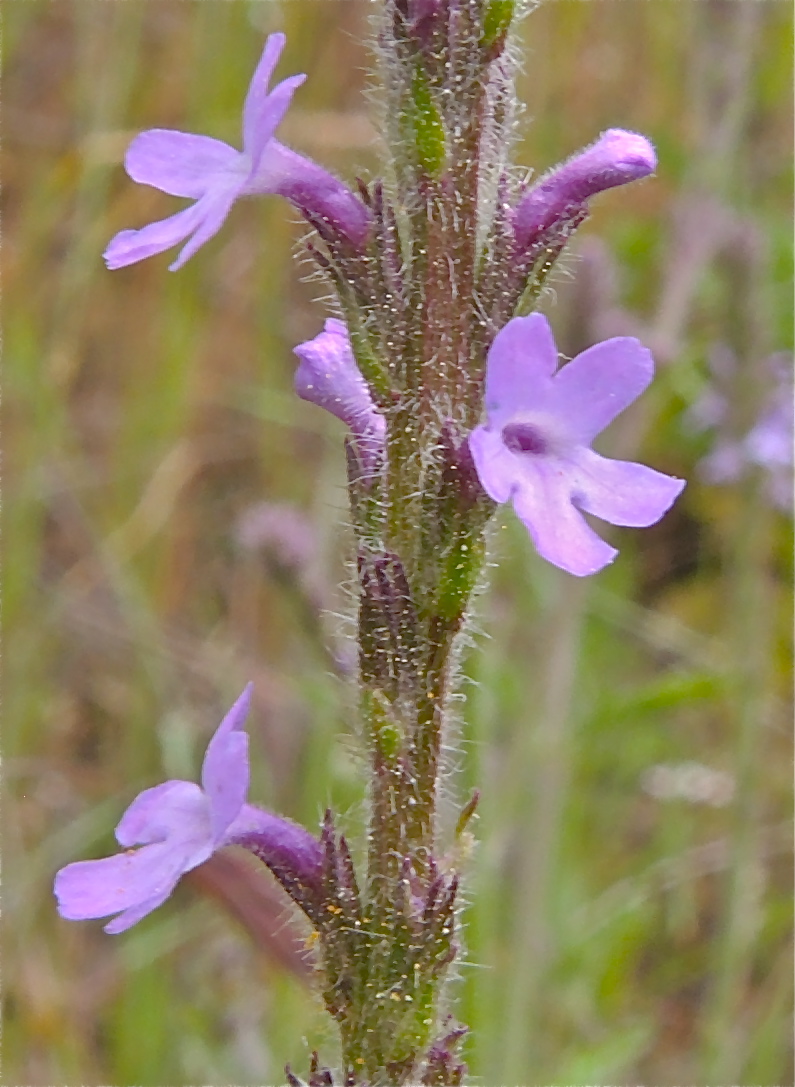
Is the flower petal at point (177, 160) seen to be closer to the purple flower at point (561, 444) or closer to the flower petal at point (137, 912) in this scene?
the purple flower at point (561, 444)

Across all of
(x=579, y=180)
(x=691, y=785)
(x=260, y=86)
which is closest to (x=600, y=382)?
(x=579, y=180)

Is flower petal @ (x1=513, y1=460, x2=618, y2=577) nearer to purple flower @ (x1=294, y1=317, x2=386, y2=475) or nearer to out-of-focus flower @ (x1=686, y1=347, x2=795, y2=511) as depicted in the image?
purple flower @ (x1=294, y1=317, x2=386, y2=475)

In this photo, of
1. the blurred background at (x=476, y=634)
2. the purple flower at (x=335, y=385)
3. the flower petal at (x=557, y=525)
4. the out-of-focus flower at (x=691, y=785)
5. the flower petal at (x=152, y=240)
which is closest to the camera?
the flower petal at (x=557, y=525)

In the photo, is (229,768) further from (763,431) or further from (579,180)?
(763,431)

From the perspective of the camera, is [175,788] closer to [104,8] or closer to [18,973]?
[18,973]

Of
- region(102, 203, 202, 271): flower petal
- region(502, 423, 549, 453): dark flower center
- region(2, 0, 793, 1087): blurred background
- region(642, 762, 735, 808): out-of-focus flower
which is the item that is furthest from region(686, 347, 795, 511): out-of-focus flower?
region(102, 203, 202, 271): flower petal

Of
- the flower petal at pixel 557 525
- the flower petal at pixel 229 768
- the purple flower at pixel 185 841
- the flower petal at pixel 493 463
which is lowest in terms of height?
the purple flower at pixel 185 841

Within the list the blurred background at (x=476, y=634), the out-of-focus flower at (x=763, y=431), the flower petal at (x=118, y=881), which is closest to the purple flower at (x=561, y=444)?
the flower petal at (x=118, y=881)
